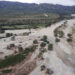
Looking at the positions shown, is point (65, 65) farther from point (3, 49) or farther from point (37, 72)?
point (3, 49)

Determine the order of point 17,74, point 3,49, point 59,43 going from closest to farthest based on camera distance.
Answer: point 17,74, point 3,49, point 59,43

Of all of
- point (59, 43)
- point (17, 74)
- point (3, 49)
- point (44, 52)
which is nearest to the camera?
point (17, 74)

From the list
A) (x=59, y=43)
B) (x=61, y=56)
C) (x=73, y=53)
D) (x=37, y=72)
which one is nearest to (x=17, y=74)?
(x=37, y=72)

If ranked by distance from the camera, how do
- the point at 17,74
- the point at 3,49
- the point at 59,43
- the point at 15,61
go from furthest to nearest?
the point at 59,43, the point at 3,49, the point at 15,61, the point at 17,74

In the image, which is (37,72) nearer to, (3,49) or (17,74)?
(17,74)

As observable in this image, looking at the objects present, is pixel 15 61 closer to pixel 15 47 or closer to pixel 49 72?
pixel 49 72

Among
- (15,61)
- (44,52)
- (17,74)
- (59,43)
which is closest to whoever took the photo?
(17,74)

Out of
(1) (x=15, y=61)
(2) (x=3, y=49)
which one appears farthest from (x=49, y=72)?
(2) (x=3, y=49)

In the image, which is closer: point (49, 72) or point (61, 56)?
point (49, 72)

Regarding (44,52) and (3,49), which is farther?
(3,49)
